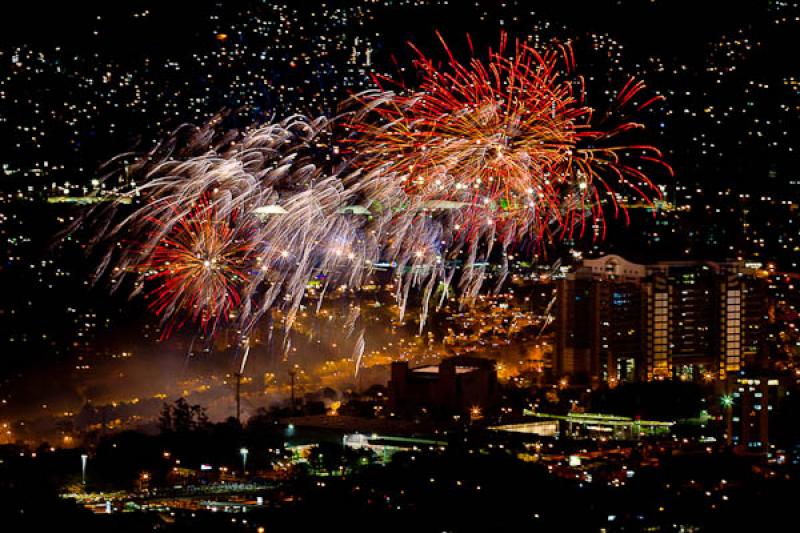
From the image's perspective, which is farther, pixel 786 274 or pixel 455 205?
pixel 786 274

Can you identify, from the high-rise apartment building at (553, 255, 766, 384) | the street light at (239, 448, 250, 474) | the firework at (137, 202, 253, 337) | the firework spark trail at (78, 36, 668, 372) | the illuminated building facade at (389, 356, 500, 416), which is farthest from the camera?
the high-rise apartment building at (553, 255, 766, 384)

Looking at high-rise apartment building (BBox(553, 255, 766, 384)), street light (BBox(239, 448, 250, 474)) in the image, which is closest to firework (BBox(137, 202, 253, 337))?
street light (BBox(239, 448, 250, 474))

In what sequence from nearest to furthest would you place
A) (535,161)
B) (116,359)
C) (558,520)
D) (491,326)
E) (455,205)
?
(558,520), (535,161), (455,205), (116,359), (491,326)

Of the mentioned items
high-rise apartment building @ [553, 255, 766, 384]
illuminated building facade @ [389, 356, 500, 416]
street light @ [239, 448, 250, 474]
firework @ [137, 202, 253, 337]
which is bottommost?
street light @ [239, 448, 250, 474]

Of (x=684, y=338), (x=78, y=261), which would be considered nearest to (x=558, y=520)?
(x=684, y=338)

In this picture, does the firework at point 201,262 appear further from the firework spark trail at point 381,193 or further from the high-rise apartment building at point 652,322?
the high-rise apartment building at point 652,322

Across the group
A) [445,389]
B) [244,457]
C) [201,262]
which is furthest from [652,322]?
[244,457]

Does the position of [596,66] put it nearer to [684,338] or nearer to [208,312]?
[684,338]

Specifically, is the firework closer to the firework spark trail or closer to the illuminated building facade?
the firework spark trail

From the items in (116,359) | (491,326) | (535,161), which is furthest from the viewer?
(491,326)

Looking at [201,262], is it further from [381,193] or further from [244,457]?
[381,193]

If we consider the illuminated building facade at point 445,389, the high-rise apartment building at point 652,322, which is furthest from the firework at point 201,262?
the high-rise apartment building at point 652,322
